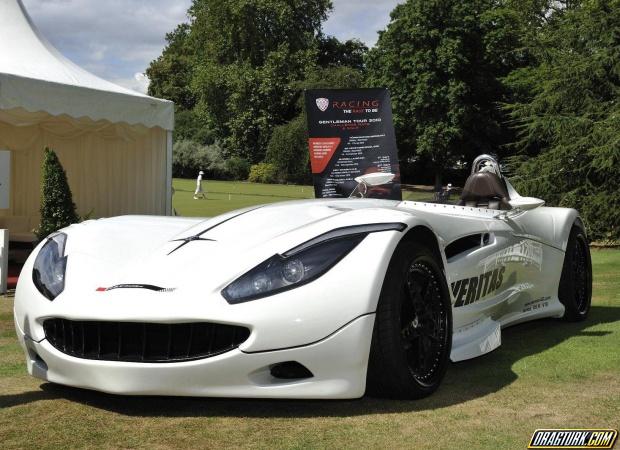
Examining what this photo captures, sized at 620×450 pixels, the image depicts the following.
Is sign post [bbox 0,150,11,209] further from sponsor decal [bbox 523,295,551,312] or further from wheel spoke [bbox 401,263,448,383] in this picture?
wheel spoke [bbox 401,263,448,383]

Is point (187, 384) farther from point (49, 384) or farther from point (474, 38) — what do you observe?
point (474, 38)

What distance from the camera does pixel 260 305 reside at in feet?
10.8

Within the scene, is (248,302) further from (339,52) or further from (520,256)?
(339,52)

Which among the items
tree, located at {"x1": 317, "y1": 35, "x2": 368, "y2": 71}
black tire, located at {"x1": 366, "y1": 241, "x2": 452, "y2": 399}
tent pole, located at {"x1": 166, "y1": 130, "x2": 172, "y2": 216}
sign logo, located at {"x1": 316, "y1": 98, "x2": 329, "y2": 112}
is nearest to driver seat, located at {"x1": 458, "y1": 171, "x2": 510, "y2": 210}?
black tire, located at {"x1": 366, "y1": 241, "x2": 452, "y2": 399}

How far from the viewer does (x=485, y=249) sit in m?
4.61

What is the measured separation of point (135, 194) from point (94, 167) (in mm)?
840

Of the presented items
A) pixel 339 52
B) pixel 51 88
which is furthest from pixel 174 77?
pixel 51 88

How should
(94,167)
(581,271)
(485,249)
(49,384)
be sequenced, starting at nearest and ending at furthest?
(49,384) < (485,249) < (581,271) < (94,167)

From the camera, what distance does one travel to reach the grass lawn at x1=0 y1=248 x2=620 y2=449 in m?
3.11

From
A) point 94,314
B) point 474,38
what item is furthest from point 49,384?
point 474,38

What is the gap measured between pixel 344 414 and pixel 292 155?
49454 millimetres

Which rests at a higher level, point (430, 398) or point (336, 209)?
point (336, 209)

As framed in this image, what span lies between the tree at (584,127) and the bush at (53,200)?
35.0 feet

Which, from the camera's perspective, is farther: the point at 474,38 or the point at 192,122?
the point at 192,122
